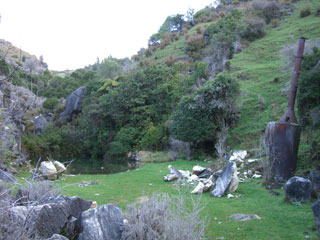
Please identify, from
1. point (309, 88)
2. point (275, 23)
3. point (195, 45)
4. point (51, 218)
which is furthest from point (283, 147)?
A: point (195, 45)

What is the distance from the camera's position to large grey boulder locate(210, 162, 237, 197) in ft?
30.5

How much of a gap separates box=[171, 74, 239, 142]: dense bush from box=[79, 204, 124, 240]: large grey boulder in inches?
651

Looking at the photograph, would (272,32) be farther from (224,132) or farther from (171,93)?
(224,132)

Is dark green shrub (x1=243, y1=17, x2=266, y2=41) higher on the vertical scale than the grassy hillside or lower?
higher

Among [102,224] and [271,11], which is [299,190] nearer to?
[102,224]

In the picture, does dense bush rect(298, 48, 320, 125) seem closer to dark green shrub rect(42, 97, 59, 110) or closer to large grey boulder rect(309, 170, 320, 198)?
large grey boulder rect(309, 170, 320, 198)

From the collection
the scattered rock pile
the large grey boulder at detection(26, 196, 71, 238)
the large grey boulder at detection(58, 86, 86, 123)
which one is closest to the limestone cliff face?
the large grey boulder at detection(26, 196, 71, 238)

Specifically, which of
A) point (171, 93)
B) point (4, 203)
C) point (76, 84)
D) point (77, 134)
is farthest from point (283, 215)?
point (76, 84)

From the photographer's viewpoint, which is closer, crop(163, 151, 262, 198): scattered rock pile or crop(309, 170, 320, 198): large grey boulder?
crop(309, 170, 320, 198): large grey boulder

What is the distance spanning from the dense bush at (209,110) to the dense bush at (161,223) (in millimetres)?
16433

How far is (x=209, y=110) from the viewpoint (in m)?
20.7

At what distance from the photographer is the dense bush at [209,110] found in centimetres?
2038

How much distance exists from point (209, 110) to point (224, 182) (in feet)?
38.1

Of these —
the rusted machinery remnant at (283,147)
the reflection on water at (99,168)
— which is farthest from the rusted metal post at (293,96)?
the reflection on water at (99,168)
